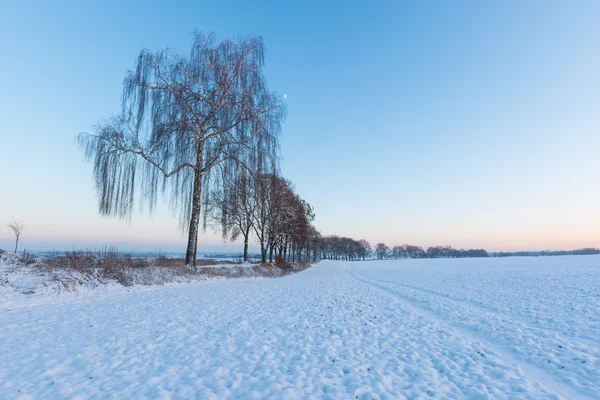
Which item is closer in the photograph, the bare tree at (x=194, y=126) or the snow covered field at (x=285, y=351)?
the snow covered field at (x=285, y=351)

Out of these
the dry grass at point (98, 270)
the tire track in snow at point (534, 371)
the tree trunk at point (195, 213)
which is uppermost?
the tree trunk at point (195, 213)

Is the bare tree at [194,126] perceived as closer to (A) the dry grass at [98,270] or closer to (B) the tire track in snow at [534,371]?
(A) the dry grass at [98,270]

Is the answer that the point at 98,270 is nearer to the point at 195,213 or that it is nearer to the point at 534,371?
the point at 195,213

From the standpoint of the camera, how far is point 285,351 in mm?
6137

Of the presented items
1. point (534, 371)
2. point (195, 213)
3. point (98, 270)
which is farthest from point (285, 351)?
point (195, 213)

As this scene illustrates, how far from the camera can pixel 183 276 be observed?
659 inches

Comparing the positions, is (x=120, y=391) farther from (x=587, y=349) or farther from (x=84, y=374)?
(x=587, y=349)

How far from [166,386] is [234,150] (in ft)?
45.1

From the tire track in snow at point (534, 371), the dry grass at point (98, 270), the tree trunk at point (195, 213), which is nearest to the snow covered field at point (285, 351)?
the tire track in snow at point (534, 371)

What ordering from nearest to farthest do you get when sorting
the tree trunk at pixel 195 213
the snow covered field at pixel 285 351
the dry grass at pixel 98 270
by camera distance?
1. the snow covered field at pixel 285 351
2. the dry grass at pixel 98 270
3. the tree trunk at pixel 195 213

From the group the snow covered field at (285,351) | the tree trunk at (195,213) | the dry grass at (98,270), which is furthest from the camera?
the tree trunk at (195,213)

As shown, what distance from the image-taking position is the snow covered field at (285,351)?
176 inches

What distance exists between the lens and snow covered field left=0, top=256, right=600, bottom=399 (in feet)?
14.7

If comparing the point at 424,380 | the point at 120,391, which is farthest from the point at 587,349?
the point at 120,391
